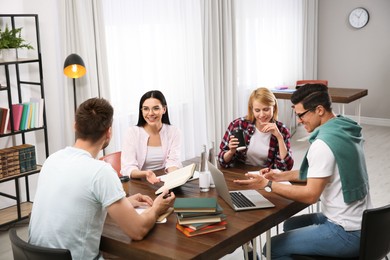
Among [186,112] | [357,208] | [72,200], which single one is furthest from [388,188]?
[72,200]

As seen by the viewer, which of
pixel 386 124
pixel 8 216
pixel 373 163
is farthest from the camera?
pixel 386 124

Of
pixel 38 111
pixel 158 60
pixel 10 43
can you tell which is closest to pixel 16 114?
pixel 38 111

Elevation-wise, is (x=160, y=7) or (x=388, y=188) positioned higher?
(x=160, y=7)

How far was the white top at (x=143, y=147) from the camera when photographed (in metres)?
3.32

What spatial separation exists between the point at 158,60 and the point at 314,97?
10.4 ft

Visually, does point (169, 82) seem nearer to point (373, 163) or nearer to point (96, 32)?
point (96, 32)

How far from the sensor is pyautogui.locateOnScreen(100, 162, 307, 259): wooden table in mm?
2051

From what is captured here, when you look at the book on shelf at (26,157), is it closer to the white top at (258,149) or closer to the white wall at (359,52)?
the white top at (258,149)

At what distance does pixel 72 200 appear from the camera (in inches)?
82.3

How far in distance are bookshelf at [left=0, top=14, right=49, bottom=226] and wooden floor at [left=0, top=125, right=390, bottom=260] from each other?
16 cm

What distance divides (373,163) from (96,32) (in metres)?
3.55

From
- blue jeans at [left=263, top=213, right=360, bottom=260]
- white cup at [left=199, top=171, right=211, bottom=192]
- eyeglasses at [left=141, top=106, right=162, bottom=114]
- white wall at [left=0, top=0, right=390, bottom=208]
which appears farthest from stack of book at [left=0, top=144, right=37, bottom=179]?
white wall at [left=0, top=0, right=390, bottom=208]

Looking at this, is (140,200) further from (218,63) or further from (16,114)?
(218,63)

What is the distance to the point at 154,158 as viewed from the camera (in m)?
3.42
